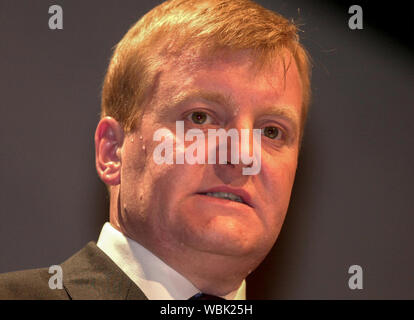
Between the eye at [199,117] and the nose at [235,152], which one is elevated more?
the eye at [199,117]

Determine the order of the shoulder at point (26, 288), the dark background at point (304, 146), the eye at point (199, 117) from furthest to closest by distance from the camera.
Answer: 1. the dark background at point (304, 146)
2. the eye at point (199, 117)
3. the shoulder at point (26, 288)

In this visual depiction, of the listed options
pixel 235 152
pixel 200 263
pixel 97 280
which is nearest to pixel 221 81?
pixel 235 152

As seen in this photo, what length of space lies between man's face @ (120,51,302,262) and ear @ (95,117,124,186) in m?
0.04

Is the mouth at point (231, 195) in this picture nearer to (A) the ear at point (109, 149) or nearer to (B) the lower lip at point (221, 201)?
(B) the lower lip at point (221, 201)

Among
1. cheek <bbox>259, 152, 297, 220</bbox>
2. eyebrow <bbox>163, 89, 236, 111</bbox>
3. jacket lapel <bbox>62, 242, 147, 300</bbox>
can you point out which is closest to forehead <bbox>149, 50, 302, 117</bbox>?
eyebrow <bbox>163, 89, 236, 111</bbox>

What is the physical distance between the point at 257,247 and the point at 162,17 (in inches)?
24.9

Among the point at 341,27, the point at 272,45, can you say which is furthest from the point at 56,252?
the point at 341,27

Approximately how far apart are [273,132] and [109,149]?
427 mm

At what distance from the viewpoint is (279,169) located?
160 cm

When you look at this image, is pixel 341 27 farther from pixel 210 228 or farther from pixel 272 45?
pixel 210 228

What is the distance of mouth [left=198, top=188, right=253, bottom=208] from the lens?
1.49 metres

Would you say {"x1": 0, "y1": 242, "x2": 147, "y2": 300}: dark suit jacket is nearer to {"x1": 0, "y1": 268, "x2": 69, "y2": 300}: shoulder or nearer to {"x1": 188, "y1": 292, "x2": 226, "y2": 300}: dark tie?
{"x1": 0, "y1": 268, "x2": 69, "y2": 300}: shoulder

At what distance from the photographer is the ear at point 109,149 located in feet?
5.32

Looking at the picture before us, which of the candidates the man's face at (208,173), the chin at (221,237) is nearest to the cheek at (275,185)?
the man's face at (208,173)
